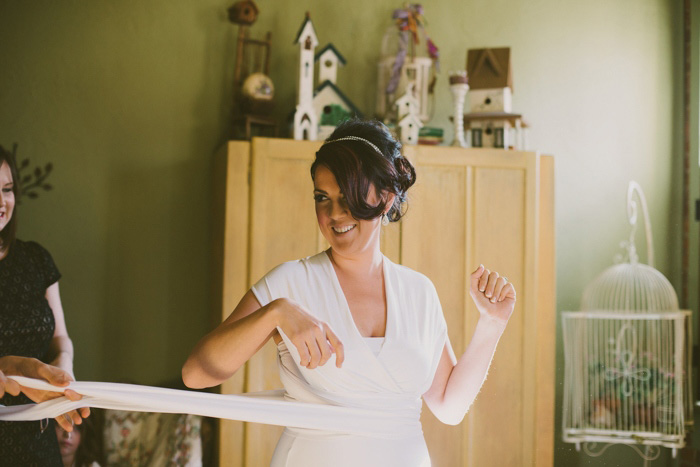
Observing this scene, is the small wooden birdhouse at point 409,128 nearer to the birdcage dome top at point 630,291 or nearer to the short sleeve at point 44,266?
the birdcage dome top at point 630,291

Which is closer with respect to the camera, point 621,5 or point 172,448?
point 172,448

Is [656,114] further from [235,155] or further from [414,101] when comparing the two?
[235,155]

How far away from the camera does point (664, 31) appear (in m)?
3.61

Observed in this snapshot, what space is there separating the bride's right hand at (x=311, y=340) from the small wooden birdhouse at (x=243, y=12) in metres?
2.23

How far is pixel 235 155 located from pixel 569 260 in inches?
69.3

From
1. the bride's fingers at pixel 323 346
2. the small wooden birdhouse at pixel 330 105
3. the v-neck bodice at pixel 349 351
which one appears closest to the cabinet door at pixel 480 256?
the small wooden birdhouse at pixel 330 105

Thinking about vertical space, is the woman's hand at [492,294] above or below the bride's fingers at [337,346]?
above

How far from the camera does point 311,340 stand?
3.80ft

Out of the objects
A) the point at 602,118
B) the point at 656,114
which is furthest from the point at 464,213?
the point at 656,114

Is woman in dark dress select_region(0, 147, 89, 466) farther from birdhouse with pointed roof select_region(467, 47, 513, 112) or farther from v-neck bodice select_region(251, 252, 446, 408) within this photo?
birdhouse with pointed roof select_region(467, 47, 513, 112)

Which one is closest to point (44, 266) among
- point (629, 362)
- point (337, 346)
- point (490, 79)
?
point (337, 346)

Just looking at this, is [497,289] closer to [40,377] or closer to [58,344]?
[40,377]

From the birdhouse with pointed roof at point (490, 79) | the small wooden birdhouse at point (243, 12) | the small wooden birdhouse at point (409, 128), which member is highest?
the small wooden birdhouse at point (243, 12)

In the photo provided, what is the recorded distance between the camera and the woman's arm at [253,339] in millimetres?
1162
